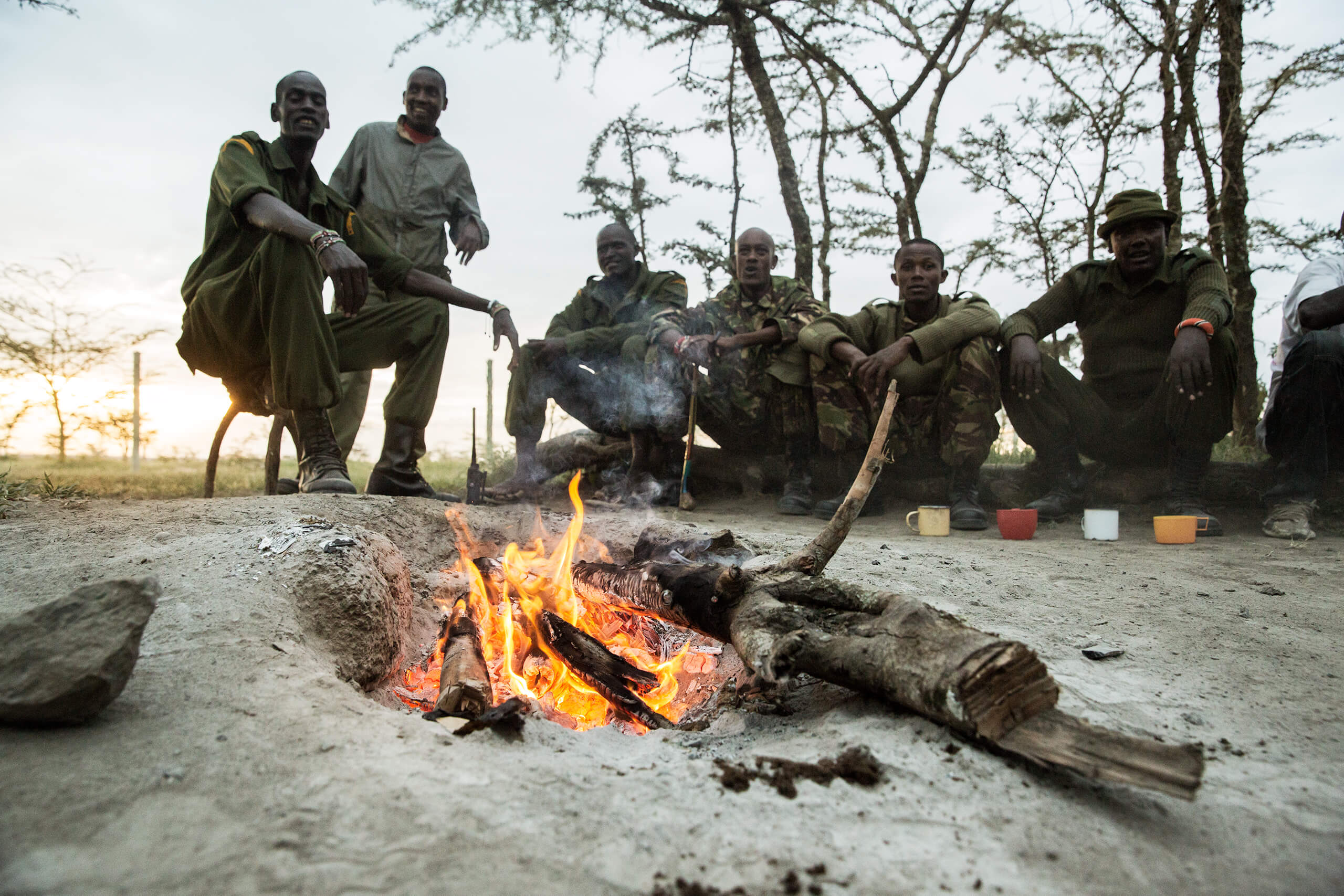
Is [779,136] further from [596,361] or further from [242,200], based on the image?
[242,200]

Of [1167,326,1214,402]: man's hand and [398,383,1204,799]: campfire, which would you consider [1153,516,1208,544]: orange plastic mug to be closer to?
[1167,326,1214,402]: man's hand

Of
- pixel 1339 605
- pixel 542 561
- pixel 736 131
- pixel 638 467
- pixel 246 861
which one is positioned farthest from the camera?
pixel 736 131

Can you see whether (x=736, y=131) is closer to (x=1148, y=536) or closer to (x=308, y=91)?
(x=308, y=91)

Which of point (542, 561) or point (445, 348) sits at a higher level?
point (445, 348)

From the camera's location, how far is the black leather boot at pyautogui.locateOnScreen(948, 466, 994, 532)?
426 cm

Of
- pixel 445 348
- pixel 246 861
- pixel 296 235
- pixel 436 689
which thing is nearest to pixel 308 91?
pixel 296 235

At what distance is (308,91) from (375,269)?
0.89 metres

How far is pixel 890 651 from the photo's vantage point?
1.52m

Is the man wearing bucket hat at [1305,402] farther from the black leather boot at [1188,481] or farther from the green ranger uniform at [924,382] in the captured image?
the green ranger uniform at [924,382]

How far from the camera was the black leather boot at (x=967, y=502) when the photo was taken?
426cm

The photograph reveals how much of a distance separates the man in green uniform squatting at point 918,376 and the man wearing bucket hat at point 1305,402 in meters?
1.46

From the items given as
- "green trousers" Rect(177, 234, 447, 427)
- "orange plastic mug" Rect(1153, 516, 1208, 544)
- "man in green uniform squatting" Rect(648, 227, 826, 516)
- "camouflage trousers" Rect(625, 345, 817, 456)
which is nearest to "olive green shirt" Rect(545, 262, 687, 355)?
"man in green uniform squatting" Rect(648, 227, 826, 516)

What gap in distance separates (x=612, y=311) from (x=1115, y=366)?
140 inches

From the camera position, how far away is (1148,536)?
395 centimetres
